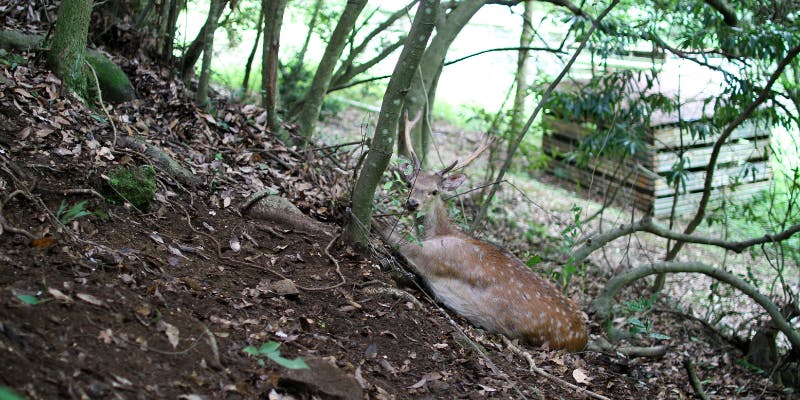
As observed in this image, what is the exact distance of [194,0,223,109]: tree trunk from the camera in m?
6.56

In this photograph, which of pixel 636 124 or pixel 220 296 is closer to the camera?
pixel 220 296

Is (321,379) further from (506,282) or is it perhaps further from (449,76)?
(449,76)

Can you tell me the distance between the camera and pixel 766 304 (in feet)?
22.6

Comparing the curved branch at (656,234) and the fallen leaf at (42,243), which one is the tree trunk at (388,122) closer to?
the fallen leaf at (42,243)

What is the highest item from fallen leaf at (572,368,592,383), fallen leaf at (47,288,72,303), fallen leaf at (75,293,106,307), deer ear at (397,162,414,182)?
deer ear at (397,162,414,182)

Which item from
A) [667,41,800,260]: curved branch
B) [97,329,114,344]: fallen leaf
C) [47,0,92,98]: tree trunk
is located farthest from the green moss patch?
[667,41,800,260]: curved branch

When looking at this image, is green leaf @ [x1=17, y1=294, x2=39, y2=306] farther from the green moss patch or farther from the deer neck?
the deer neck

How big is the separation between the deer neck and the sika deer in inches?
10.4

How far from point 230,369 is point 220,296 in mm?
734

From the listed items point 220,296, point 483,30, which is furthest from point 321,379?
point 483,30

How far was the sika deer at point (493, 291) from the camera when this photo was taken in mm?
5836

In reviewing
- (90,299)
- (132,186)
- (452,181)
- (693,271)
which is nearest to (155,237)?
(132,186)

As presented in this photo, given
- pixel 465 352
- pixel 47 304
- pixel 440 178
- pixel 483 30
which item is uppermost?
pixel 483 30

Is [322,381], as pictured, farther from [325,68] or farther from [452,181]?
[325,68]
